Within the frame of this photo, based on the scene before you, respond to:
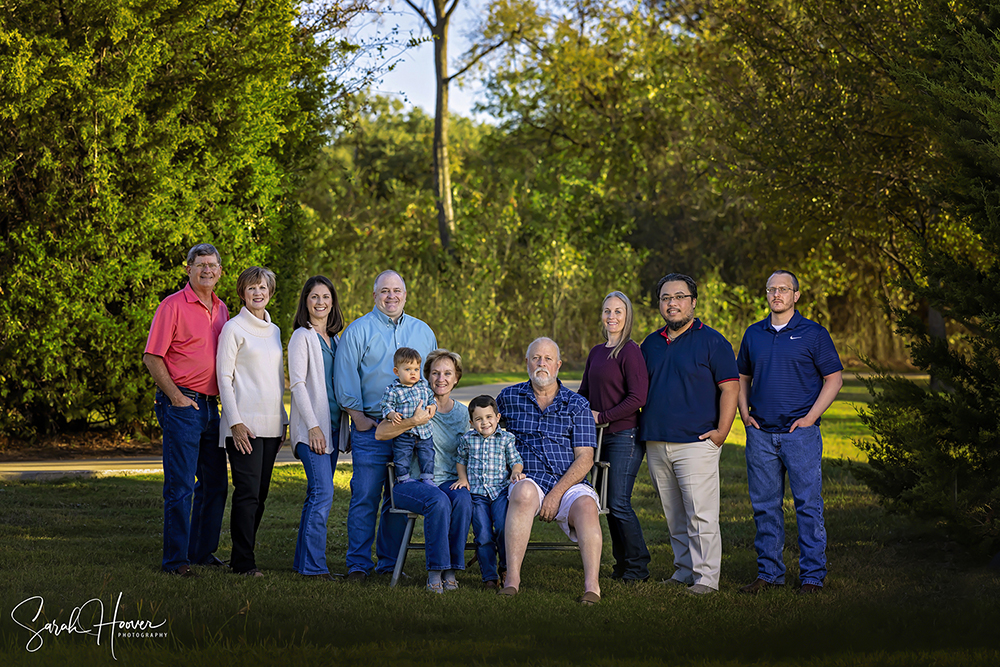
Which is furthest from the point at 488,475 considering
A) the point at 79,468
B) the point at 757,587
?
the point at 79,468

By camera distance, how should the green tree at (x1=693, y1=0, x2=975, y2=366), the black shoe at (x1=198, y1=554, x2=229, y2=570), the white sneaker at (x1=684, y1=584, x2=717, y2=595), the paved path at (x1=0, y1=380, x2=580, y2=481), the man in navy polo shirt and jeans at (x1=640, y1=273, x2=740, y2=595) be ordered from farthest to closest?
the green tree at (x1=693, y1=0, x2=975, y2=366) < the paved path at (x1=0, y1=380, x2=580, y2=481) < the black shoe at (x1=198, y1=554, x2=229, y2=570) < the man in navy polo shirt and jeans at (x1=640, y1=273, x2=740, y2=595) < the white sneaker at (x1=684, y1=584, x2=717, y2=595)

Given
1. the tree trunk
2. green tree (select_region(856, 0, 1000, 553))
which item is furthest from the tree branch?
green tree (select_region(856, 0, 1000, 553))

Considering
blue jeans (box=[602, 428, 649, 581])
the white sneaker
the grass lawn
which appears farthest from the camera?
blue jeans (box=[602, 428, 649, 581])

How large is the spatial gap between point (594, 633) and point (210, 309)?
2913 millimetres

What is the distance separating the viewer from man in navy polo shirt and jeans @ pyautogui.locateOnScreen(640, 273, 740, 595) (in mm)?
5727

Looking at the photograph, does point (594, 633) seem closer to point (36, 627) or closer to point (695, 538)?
point (695, 538)

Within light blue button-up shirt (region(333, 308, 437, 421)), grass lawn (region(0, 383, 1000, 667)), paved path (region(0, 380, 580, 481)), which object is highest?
light blue button-up shirt (region(333, 308, 437, 421))

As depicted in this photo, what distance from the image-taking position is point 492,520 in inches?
229

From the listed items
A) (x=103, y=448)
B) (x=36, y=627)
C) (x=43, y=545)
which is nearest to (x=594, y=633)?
(x=36, y=627)

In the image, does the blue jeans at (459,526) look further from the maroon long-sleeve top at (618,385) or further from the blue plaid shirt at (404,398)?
the maroon long-sleeve top at (618,385)

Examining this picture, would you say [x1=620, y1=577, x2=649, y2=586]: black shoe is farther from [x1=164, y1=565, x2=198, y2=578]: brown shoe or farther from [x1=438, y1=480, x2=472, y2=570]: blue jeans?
[x1=164, y1=565, x2=198, y2=578]: brown shoe

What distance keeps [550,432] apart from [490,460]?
1.23 feet

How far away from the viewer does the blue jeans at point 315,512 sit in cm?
588

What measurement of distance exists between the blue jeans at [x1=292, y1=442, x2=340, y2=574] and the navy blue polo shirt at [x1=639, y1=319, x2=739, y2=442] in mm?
1854
